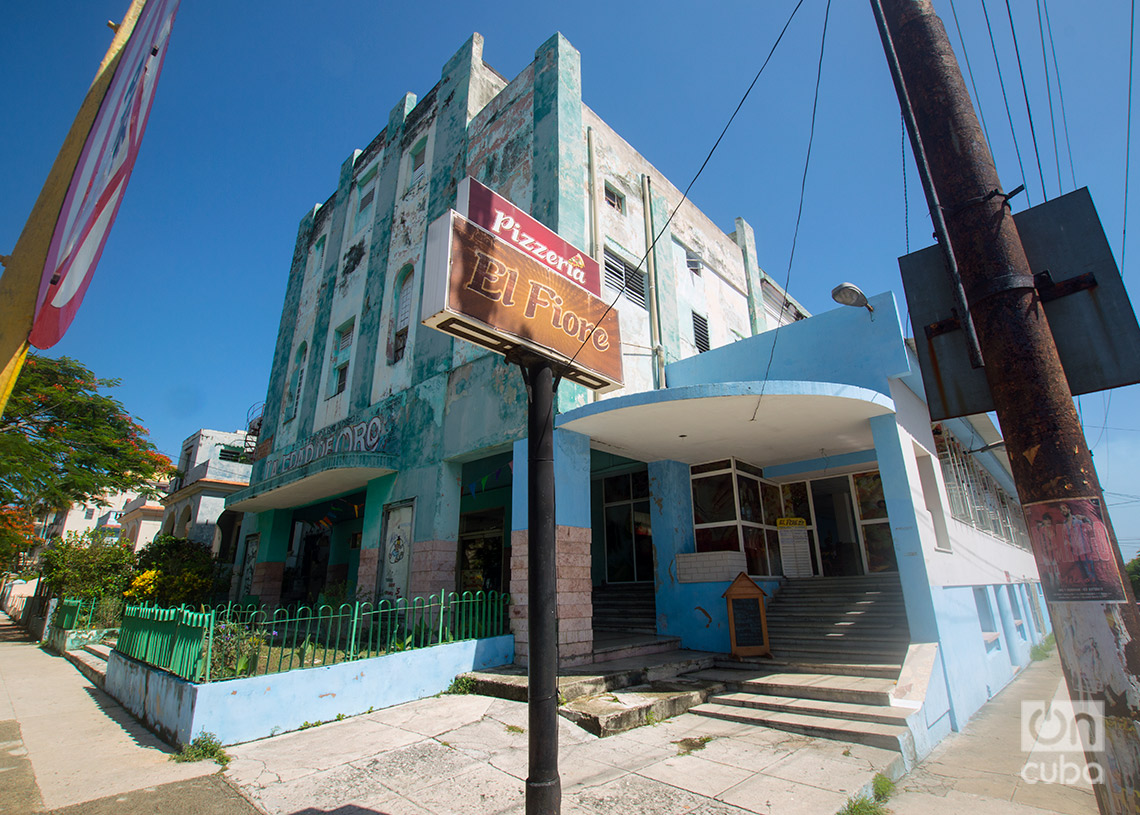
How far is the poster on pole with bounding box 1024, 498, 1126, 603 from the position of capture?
2.85 meters

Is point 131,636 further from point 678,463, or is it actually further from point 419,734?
point 678,463

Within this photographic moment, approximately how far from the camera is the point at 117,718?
759 centimetres

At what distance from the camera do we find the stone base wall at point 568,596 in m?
9.04

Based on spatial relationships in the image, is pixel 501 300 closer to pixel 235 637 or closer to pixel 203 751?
pixel 235 637

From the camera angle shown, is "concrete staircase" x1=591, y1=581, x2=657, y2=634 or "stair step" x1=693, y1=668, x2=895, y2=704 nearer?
"stair step" x1=693, y1=668, x2=895, y2=704

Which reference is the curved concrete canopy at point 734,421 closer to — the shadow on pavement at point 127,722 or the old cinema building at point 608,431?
the old cinema building at point 608,431

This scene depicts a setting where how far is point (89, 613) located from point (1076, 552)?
20.6 m

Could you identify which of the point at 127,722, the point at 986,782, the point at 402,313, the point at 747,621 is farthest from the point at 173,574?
the point at 986,782

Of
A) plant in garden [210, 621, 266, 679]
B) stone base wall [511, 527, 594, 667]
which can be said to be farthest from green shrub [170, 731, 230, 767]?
stone base wall [511, 527, 594, 667]

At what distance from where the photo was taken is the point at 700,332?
651 inches

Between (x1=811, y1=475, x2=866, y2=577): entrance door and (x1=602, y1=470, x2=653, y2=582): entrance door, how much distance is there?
4.22 metres

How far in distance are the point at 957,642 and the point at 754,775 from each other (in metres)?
5.53

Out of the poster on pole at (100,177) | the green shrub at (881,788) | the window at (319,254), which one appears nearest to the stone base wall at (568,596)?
the green shrub at (881,788)

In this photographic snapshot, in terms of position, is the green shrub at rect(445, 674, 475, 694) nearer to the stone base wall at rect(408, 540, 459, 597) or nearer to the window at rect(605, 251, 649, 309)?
the stone base wall at rect(408, 540, 459, 597)
